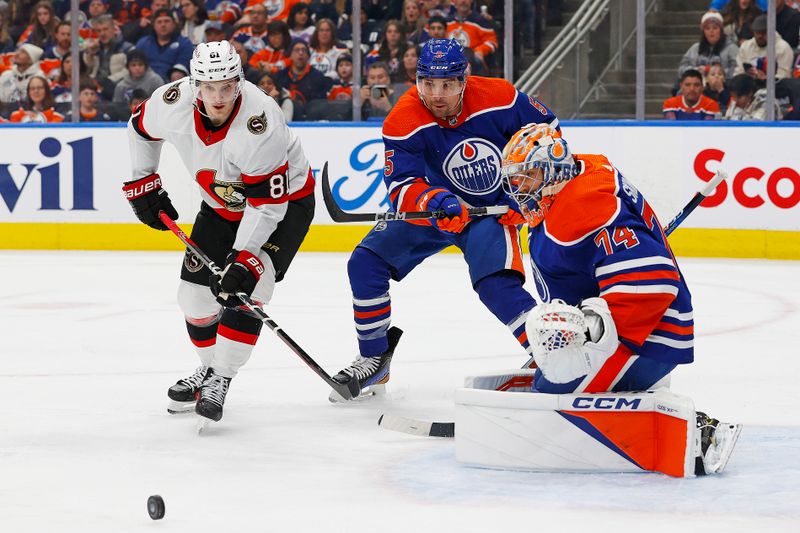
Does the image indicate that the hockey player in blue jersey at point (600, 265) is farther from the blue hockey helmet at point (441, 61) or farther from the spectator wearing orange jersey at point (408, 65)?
the spectator wearing orange jersey at point (408, 65)

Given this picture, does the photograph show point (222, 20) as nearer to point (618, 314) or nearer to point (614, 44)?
point (614, 44)

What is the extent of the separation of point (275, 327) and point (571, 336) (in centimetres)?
105

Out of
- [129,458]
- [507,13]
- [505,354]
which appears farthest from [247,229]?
[507,13]

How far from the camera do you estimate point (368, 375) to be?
3693 millimetres

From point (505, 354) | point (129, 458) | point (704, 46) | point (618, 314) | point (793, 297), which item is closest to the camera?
point (618, 314)

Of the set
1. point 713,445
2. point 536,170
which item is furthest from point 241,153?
point 713,445

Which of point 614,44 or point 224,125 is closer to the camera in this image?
point 224,125

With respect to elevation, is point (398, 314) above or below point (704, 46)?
below

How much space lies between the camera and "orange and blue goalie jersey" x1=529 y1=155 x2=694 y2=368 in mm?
2617

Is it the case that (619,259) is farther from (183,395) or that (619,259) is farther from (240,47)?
(240,47)

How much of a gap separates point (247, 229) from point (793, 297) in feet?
10.6

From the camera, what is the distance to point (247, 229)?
3.33 metres

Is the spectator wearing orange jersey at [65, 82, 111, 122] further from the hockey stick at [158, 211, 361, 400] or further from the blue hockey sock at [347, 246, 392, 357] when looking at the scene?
the blue hockey sock at [347, 246, 392, 357]

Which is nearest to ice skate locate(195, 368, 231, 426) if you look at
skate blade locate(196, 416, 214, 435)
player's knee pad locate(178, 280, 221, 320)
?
skate blade locate(196, 416, 214, 435)
